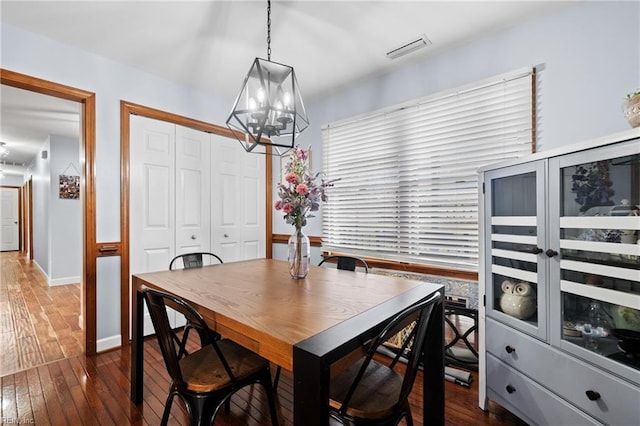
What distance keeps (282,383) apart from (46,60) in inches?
124

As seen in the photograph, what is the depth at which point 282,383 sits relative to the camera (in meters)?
2.13

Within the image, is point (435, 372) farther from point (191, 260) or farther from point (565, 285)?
point (191, 260)

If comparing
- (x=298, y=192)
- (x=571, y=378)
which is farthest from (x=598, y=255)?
(x=298, y=192)

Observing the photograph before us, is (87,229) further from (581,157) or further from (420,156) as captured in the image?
(581,157)

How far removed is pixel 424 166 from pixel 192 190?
2452mm

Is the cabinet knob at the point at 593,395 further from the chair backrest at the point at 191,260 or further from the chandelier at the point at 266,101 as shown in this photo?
the chair backrest at the point at 191,260

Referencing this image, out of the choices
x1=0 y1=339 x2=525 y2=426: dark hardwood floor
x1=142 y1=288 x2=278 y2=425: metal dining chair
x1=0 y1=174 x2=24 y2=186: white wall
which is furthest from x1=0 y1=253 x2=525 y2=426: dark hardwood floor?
x1=0 y1=174 x2=24 y2=186: white wall

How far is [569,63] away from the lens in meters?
2.00

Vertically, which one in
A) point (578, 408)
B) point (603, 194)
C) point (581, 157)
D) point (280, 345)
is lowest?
point (578, 408)

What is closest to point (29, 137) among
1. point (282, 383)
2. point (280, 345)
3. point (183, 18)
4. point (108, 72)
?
point (108, 72)

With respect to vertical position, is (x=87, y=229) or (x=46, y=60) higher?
(x=46, y=60)

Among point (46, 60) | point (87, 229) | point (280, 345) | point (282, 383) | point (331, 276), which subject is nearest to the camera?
point (280, 345)

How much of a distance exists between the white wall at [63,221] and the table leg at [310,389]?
5714 millimetres

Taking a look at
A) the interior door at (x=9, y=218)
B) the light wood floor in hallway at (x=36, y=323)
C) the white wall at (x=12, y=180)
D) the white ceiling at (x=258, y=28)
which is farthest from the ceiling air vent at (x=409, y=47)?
the interior door at (x=9, y=218)
